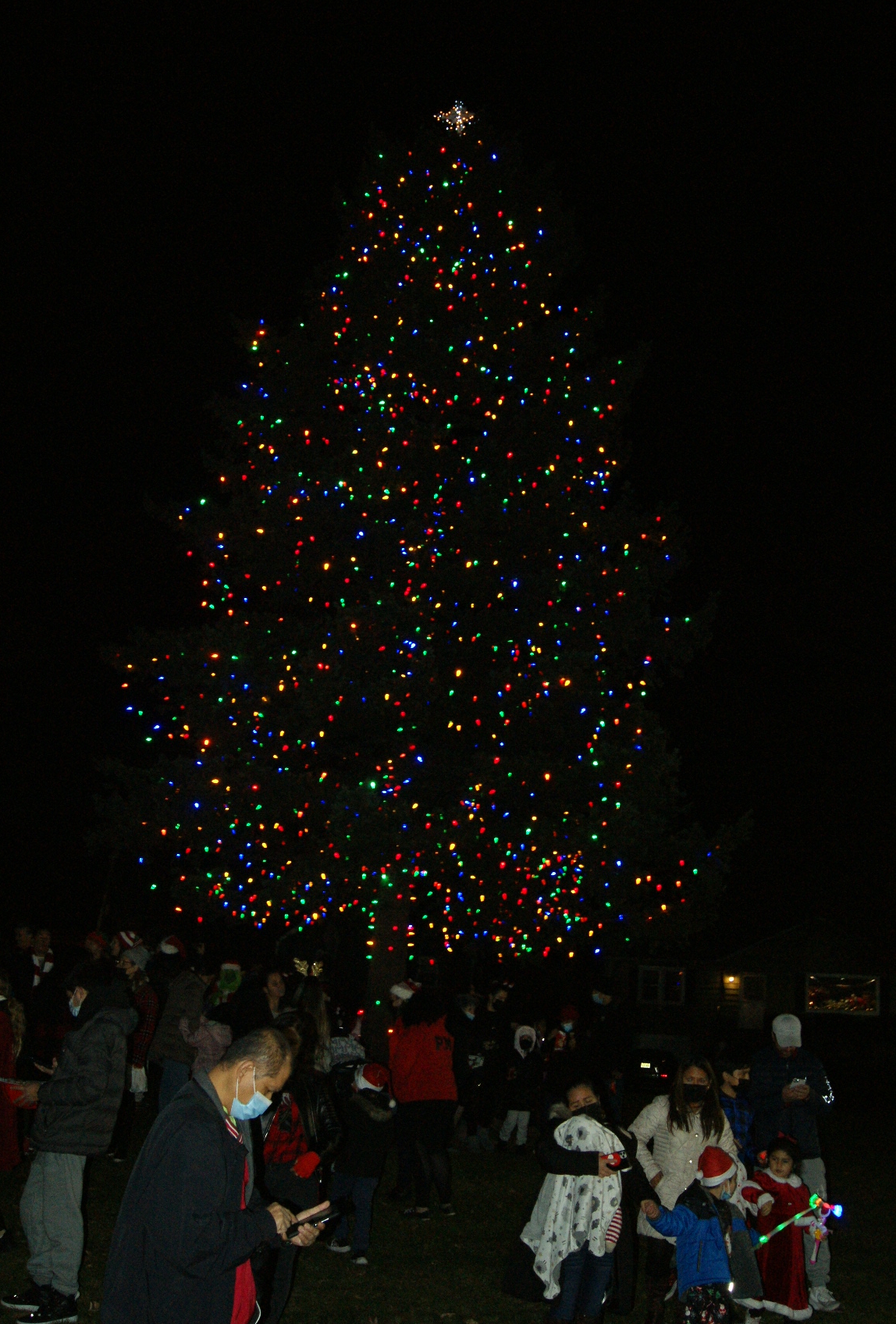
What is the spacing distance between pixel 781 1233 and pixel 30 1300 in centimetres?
447

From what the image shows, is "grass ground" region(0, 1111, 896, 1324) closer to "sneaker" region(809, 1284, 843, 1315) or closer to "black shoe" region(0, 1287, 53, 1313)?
"sneaker" region(809, 1284, 843, 1315)

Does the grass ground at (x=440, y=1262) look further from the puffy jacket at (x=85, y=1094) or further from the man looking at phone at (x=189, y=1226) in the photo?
the man looking at phone at (x=189, y=1226)

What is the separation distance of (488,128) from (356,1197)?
17.4m

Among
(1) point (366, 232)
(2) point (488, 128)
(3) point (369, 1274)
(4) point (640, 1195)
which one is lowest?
(3) point (369, 1274)

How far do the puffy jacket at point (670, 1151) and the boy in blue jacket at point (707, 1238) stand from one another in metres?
0.16

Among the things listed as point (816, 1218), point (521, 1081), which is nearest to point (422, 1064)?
point (816, 1218)

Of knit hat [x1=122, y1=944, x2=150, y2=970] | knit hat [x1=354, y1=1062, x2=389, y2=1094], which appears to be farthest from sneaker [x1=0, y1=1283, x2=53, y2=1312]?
knit hat [x1=122, y1=944, x2=150, y2=970]

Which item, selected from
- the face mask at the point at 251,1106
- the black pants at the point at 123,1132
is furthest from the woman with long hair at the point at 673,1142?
the black pants at the point at 123,1132

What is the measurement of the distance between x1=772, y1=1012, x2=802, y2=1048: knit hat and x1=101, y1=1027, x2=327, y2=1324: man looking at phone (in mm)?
5598

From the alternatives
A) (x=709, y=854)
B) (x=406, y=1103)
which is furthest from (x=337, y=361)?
(x=406, y=1103)

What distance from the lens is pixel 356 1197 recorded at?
895 cm

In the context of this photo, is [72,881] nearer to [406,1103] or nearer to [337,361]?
[337,361]

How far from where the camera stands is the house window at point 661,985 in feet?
119

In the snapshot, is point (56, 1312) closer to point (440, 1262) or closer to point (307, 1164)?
point (307, 1164)
